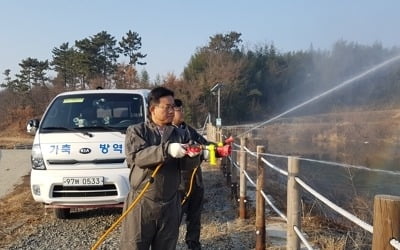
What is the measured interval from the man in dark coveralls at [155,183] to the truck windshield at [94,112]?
3463 millimetres

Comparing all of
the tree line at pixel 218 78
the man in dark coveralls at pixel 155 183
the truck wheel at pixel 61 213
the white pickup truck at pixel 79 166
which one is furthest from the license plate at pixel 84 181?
the tree line at pixel 218 78

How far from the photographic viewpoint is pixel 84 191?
6527 millimetres

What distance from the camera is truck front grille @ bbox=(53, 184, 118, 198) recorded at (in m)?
6.52

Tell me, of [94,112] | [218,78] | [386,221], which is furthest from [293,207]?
[218,78]

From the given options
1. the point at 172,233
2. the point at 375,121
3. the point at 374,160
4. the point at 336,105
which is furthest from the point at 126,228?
the point at 336,105

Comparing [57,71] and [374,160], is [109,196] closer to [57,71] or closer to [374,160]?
[374,160]

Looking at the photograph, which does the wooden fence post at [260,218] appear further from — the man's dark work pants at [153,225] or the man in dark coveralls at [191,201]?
the man's dark work pants at [153,225]

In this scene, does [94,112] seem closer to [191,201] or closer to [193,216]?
[191,201]

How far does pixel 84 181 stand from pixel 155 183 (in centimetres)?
343

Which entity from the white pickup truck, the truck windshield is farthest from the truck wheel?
the truck windshield

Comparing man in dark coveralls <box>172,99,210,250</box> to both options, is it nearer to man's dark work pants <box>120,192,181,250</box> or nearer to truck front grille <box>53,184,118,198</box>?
truck front grille <box>53,184,118,198</box>

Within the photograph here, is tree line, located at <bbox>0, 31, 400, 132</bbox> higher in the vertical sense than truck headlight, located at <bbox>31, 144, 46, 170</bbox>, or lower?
higher

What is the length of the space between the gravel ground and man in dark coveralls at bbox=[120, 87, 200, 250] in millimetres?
2375

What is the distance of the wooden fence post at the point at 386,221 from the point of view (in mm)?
2082
